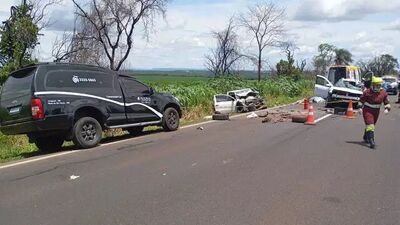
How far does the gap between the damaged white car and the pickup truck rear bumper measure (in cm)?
1325

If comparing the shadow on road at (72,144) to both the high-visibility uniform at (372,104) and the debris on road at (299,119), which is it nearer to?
the debris on road at (299,119)

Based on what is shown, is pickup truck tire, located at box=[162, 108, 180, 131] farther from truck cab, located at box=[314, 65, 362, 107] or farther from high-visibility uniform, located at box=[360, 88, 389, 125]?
truck cab, located at box=[314, 65, 362, 107]

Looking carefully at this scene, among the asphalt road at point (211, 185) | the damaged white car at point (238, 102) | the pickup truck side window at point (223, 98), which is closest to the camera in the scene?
the asphalt road at point (211, 185)

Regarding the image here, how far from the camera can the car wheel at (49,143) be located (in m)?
12.9

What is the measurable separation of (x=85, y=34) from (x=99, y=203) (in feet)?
95.1

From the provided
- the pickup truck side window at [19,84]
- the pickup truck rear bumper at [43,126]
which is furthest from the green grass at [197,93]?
the pickup truck side window at [19,84]

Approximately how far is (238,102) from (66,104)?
48.3 ft

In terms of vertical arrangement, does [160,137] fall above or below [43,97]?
below

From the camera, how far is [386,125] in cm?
1892

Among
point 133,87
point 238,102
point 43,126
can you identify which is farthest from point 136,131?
point 238,102

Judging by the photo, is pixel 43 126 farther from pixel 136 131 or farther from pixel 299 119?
pixel 299 119

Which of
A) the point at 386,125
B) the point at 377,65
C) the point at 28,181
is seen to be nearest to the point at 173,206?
the point at 28,181

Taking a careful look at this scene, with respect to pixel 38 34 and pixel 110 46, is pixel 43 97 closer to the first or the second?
pixel 38 34

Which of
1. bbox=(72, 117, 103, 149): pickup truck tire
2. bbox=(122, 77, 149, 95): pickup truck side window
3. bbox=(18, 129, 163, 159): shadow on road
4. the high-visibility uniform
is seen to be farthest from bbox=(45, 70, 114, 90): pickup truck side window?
the high-visibility uniform
